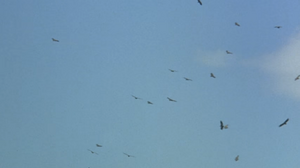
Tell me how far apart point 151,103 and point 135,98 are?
7.21 ft

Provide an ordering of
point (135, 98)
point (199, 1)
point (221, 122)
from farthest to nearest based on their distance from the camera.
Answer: point (135, 98) → point (221, 122) → point (199, 1)

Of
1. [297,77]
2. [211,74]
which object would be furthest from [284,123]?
[211,74]

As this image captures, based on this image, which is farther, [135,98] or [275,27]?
[135,98]

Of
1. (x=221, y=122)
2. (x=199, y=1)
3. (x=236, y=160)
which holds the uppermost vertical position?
(x=199, y=1)

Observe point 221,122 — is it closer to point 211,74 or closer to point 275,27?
point 211,74

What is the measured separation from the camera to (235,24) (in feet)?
178

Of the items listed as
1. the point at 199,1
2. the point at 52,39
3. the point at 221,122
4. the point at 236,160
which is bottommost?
the point at 236,160

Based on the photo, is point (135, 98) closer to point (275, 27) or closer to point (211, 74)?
point (211, 74)

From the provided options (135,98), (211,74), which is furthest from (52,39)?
(211,74)

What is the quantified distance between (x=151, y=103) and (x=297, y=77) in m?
13.7

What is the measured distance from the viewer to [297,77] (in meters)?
54.8

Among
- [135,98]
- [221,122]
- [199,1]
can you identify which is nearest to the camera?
[199,1]

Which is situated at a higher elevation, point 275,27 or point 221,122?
point 275,27

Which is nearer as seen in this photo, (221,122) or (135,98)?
(221,122)
